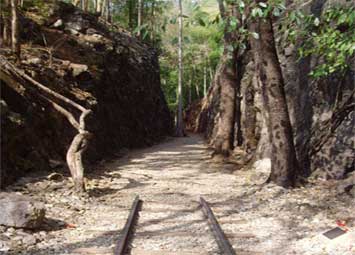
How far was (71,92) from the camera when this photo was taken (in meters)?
12.4

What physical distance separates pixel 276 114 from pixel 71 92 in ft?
20.8

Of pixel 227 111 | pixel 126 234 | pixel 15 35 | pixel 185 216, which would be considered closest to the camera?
pixel 126 234

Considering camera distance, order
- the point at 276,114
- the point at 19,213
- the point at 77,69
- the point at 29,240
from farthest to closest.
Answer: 1. the point at 77,69
2. the point at 276,114
3. the point at 19,213
4. the point at 29,240

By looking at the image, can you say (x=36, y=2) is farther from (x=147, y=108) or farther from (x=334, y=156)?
(x=334, y=156)

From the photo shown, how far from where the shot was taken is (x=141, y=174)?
1103cm

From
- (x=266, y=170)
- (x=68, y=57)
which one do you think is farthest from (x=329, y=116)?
(x=68, y=57)

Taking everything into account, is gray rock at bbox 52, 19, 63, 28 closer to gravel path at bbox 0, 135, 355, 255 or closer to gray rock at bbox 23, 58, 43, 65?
gray rock at bbox 23, 58, 43, 65

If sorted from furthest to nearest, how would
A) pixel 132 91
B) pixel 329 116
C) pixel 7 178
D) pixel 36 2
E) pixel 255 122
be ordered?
pixel 132 91
pixel 36 2
pixel 255 122
pixel 329 116
pixel 7 178

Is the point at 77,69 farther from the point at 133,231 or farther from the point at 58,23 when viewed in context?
the point at 133,231

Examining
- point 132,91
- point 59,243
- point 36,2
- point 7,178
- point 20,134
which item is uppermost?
point 36,2

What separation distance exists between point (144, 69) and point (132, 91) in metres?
4.32

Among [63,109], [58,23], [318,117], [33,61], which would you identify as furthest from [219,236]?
[58,23]

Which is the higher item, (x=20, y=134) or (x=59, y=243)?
(x=20, y=134)

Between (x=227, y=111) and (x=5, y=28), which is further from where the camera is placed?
(x=227, y=111)
